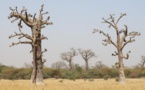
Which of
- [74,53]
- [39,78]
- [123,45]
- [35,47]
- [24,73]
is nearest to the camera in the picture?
[35,47]

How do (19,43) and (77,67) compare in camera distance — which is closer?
(19,43)

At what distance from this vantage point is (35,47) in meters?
18.9

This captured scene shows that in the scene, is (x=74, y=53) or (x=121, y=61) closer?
(x=121, y=61)

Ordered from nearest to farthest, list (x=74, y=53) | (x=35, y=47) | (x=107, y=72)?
1. (x=35, y=47)
2. (x=107, y=72)
3. (x=74, y=53)

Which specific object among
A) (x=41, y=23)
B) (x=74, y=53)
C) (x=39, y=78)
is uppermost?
(x=74, y=53)

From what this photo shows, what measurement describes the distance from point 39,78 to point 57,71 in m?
45.1

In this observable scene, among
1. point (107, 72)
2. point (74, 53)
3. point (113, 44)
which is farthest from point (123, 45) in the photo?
point (74, 53)

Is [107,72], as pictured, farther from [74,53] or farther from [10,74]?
[74,53]

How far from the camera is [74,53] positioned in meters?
103

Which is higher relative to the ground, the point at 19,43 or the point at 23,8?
the point at 23,8

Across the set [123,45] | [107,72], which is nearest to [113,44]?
[123,45]

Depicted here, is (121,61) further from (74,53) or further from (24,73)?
(74,53)

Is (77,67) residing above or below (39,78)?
above

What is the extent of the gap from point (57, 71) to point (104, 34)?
35.6 m
